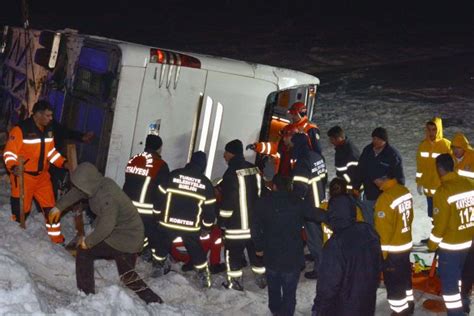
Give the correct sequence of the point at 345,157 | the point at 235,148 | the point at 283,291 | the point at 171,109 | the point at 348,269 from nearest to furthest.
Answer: the point at 348,269 → the point at 283,291 → the point at 235,148 → the point at 171,109 → the point at 345,157

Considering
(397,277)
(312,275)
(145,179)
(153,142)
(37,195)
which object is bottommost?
(312,275)

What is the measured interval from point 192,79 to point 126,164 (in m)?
1.27

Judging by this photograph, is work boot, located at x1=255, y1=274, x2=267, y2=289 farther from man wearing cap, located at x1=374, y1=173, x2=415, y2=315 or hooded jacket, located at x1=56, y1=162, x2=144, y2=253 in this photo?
hooded jacket, located at x1=56, y1=162, x2=144, y2=253

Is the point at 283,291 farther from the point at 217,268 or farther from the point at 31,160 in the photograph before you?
the point at 31,160

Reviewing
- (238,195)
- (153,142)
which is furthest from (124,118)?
(238,195)

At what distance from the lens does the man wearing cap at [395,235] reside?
660 centimetres

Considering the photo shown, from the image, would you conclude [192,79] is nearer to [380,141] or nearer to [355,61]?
[380,141]

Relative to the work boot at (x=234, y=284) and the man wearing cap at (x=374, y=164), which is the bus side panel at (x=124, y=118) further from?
the man wearing cap at (x=374, y=164)

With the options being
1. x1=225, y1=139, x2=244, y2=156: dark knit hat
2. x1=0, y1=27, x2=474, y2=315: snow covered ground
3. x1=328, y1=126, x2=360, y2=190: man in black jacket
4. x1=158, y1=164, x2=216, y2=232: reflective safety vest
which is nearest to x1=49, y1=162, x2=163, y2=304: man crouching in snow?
x1=0, y1=27, x2=474, y2=315: snow covered ground

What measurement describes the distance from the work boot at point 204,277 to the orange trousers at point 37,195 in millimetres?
1590

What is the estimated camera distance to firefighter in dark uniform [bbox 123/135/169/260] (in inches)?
294

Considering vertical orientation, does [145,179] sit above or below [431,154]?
below

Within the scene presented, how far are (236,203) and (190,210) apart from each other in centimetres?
53

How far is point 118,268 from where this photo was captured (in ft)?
22.0
